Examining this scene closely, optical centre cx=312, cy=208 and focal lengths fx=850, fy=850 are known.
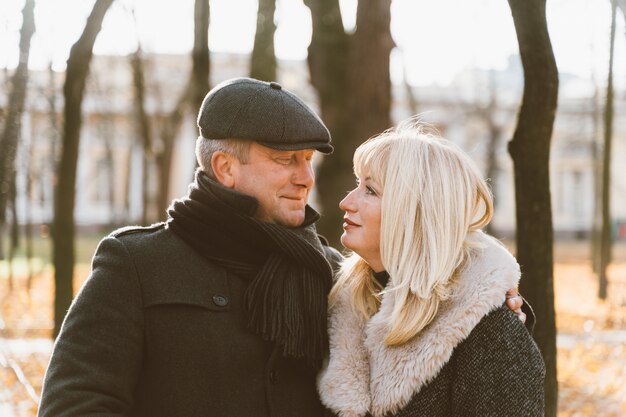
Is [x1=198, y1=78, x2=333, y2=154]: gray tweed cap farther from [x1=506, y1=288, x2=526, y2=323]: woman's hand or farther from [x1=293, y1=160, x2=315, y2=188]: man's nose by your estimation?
[x1=506, y1=288, x2=526, y2=323]: woman's hand

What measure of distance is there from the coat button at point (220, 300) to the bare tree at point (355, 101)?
21.2ft

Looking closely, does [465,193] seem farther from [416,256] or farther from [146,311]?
[146,311]

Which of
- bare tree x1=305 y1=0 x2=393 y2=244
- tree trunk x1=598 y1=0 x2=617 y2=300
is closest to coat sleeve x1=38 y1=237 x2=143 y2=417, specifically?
bare tree x1=305 y1=0 x2=393 y2=244

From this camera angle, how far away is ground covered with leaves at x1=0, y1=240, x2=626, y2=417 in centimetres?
910

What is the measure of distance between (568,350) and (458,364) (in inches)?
390

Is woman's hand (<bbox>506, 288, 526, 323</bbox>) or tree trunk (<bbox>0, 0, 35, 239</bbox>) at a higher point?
tree trunk (<bbox>0, 0, 35, 239</bbox>)

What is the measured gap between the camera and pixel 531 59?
4.18m

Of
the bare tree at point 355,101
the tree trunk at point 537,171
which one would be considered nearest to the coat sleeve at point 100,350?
the tree trunk at point 537,171

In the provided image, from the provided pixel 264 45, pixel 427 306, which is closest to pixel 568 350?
pixel 264 45

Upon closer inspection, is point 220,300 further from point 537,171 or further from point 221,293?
point 537,171

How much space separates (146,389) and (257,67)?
8786 mm

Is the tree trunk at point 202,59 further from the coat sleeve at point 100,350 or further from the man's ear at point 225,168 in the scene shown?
the coat sleeve at point 100,350

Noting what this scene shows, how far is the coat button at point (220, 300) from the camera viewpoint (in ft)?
9.80

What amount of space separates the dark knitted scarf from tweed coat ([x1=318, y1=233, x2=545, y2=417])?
18cm
